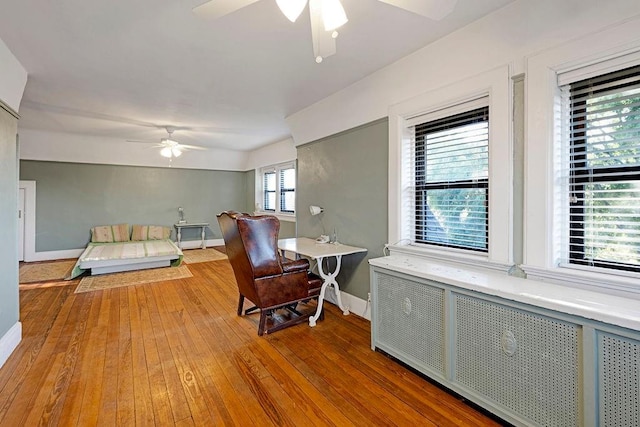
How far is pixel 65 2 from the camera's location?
1.91 metres

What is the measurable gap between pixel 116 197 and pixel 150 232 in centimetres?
107

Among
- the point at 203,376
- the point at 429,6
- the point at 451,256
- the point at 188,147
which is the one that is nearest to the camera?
the point at 429,6

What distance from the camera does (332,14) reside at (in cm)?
147

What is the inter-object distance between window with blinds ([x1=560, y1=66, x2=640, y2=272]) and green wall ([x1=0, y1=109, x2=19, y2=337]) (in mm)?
4107

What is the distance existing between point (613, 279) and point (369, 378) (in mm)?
1557

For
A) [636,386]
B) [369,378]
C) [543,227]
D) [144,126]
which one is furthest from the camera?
[144,126]

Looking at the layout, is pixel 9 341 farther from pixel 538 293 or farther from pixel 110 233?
pixel 110 233

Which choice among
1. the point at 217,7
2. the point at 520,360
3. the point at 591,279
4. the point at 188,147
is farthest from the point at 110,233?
the point at 591,279

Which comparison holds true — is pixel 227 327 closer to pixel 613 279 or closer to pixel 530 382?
pixel 530 382

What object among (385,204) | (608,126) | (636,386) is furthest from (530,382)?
(385,204)

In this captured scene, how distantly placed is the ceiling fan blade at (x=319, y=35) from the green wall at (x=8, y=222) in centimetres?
264

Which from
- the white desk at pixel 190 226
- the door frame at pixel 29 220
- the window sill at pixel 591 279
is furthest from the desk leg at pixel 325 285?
the door frame at pixel 29 220

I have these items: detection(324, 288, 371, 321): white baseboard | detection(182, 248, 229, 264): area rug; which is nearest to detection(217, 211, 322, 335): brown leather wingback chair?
detection(324, 288, 371, 321): white baseboard

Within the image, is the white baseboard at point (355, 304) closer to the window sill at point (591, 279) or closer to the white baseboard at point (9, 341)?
the window sill at point (591, 279)
